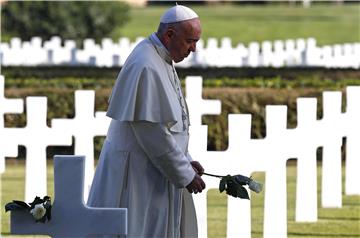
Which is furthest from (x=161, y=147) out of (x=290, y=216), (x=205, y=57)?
(x=205, y=57)

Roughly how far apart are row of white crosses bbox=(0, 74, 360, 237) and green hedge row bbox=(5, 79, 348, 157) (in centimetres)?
311

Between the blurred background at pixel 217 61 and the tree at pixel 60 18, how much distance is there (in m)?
0.02

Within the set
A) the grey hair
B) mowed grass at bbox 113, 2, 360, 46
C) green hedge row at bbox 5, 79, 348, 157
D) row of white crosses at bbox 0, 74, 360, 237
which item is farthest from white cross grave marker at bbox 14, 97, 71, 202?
mowed grass at bbox 113, 2, 360, 46

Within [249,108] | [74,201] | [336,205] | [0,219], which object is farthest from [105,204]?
[249,108]

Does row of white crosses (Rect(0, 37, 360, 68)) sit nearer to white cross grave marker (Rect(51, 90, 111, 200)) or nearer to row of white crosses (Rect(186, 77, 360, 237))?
row of white crosses (Rect(186, 77, 360, 237))

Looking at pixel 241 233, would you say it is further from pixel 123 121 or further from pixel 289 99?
pixel 289 99

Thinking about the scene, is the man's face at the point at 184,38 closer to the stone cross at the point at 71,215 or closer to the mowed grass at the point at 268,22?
the stone cross at the point at 71,215

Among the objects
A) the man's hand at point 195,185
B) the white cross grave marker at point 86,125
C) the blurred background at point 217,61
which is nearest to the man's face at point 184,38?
the man's hand at point 195,185

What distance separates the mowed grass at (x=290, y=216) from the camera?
36.6 ft

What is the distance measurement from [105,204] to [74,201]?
3.07 feet

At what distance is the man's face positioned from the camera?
7016 mm

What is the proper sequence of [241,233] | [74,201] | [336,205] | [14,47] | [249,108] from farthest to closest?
[14,47] → [249,108] → [336,205] → [241,233] → [74,201]

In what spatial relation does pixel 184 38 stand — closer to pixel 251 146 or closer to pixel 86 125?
pixel 251 146

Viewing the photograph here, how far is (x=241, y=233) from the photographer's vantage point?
9.69 metres
